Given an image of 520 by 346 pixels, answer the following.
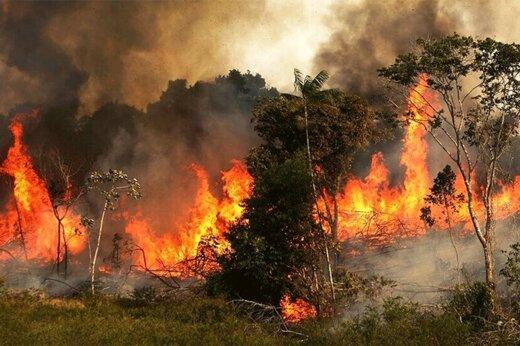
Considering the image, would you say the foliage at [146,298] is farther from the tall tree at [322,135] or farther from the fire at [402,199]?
the fire at [402,199]

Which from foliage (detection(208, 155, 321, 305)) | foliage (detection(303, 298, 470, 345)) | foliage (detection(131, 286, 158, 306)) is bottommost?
foliage (detection(303, 298, 470, 345))

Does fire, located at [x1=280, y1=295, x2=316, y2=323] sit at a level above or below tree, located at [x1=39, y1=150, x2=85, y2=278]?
below

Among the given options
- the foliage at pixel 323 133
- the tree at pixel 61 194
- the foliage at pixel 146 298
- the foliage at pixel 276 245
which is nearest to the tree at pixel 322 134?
the foliage at pixel 323 133

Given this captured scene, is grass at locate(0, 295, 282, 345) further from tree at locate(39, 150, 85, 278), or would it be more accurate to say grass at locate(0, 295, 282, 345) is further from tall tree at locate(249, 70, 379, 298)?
tree at locate(39, 150, 85, 278)

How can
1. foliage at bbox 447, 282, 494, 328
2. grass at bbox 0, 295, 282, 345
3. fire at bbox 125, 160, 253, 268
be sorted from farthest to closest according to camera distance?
fire at bbox 125, 160, 253, 268 → foliage at bbox 447, 282, 494, 328 → grass at bbox 0, 295, 282, 345

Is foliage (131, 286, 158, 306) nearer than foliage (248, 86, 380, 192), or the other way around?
foliage (131, 286, 158, 306)

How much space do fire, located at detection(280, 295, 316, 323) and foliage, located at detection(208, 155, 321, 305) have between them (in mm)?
464

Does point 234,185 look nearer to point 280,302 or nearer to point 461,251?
point 461,251

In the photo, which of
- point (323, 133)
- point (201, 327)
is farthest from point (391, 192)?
point (201, 327)

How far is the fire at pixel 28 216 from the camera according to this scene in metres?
54.0

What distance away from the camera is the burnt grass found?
1565 centimetres

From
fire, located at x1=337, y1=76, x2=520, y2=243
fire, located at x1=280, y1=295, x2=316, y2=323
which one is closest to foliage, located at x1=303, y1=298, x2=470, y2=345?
fire, located at x1=280, y1=295, x2=316, y2=323

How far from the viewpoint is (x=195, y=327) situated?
18375mm

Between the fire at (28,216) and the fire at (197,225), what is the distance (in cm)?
771
